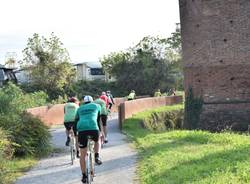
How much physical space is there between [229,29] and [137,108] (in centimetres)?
1145

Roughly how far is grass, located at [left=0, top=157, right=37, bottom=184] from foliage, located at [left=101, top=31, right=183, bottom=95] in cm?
4661

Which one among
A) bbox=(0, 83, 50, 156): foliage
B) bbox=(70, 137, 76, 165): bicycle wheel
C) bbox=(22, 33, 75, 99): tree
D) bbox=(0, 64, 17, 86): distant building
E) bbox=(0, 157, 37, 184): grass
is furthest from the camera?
bbox=(0, 64, 17, 86): distant building

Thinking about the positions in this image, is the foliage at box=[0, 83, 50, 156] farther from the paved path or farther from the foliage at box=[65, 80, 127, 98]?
the foliage at box=[65, 80, 127, 98]

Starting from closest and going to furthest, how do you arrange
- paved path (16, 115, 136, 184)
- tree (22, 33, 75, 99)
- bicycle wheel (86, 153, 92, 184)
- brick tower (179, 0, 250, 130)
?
1. bicycle wheel (86, 153, 92, 184)
2. paved path (16, 115, 136, 184)
3. brick tower (179, 0, 250, 130)
4. tree (22, 33, 75, 99)

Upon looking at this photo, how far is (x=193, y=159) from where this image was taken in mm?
13750

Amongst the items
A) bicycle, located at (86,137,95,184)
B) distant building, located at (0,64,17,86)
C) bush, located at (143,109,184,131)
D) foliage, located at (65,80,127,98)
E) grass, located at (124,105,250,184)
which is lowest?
bush, located at (143,109,184,131)

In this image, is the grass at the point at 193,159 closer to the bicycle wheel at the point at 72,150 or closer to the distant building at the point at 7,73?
the bicycle wheel at the point at 72,150

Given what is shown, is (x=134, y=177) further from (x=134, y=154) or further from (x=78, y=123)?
(x=134, y=154)

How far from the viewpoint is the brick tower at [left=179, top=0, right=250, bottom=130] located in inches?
1097

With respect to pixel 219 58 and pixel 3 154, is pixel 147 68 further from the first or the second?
pixel 3 154

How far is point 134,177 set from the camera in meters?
12.8

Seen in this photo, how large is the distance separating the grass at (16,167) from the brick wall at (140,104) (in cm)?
1382

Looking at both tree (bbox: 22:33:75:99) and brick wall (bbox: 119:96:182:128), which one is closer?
brick wall (bbox: 119:96:182:128)

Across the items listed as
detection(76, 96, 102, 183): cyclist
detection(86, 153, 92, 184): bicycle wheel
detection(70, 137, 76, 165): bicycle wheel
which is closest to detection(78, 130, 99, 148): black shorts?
detection(76, 96, 102, 183): cyclist
